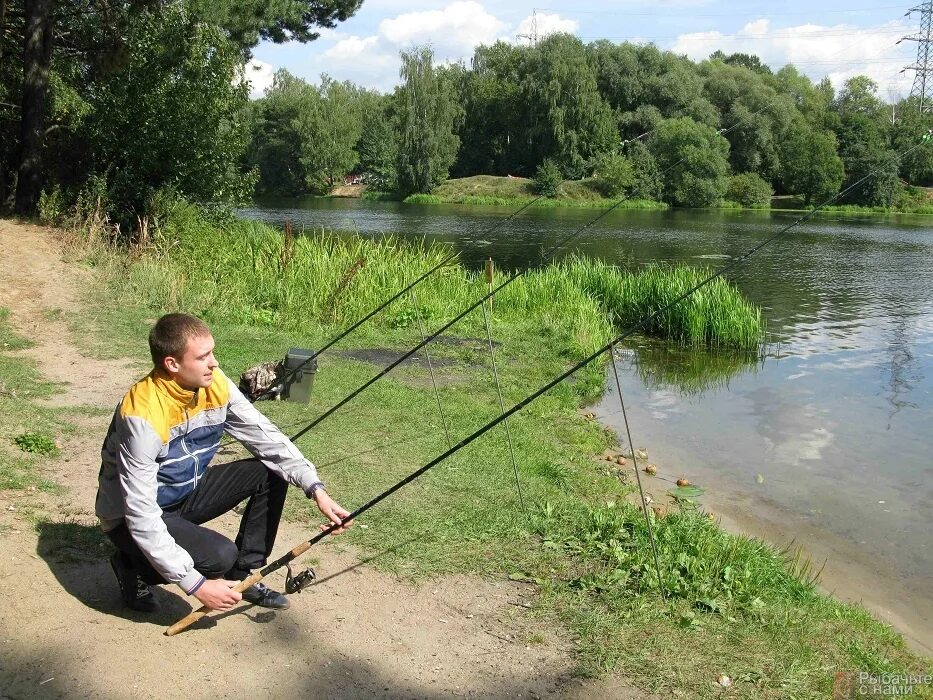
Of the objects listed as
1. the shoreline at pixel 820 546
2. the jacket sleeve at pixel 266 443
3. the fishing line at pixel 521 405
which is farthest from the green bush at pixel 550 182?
the jacket sleeve at pixel 266 443

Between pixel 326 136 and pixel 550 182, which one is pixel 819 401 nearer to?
pixel 550 182

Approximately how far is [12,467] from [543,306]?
11.1m

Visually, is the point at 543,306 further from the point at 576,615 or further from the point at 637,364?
the point at 576,615

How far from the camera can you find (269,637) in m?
3.72

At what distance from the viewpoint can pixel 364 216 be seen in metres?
47.4

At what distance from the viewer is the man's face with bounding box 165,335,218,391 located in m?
3.35

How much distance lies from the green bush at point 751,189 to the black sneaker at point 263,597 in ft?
183

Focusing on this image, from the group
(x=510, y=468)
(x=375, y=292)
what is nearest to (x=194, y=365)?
(x=510, y=468)

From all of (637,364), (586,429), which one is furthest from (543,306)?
(586,429)

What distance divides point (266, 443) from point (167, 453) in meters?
0.45

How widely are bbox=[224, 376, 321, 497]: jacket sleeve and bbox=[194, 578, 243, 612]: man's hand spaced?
1.86 feet

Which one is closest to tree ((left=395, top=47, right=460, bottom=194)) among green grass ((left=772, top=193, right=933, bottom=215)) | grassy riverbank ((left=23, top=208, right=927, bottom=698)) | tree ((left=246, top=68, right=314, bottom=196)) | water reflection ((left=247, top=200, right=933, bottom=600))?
tree ((left=246, top=68, right=314, bottom=196))

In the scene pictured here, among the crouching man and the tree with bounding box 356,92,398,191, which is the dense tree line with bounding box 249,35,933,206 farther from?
the crouching man

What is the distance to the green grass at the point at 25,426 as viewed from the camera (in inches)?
204
